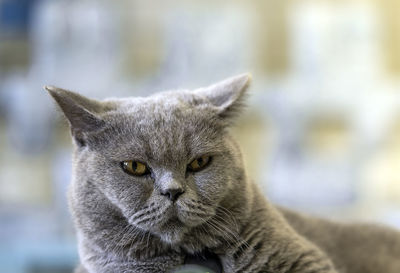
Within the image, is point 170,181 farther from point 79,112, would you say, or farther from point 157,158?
point 79,112

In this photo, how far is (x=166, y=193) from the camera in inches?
36.4

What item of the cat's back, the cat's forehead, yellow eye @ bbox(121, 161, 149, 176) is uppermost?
the cat's forehead

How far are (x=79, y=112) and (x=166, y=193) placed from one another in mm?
203

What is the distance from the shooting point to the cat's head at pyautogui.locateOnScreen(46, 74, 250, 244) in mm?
940

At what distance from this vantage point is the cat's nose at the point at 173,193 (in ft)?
3.01

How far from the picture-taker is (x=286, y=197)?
9.09 ft

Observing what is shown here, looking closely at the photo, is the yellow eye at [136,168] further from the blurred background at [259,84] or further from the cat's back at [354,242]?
the blurred background at [259,84]

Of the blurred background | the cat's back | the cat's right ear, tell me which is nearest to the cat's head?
the cat's right ear

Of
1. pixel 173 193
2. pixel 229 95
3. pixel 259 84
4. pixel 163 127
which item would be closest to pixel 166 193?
pixel 173 193

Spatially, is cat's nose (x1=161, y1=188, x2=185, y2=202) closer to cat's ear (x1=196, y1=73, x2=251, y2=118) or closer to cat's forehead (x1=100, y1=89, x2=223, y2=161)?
cat's forehead (x1=100, y1=89, x2=223, y2=161)

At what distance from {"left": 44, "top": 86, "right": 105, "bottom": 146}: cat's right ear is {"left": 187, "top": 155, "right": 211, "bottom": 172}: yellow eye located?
164mm

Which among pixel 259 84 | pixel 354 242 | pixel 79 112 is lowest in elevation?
pixel 354 242

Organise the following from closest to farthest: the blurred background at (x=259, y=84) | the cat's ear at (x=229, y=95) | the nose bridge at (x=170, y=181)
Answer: the nose bridge at (x=170, y=181), the cat's ear at (x=229, y=95), the blurred background at (x=259, y=84)

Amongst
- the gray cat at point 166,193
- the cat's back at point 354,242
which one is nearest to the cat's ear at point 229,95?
the gray cat at point 166,193
